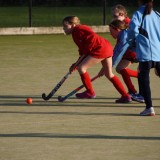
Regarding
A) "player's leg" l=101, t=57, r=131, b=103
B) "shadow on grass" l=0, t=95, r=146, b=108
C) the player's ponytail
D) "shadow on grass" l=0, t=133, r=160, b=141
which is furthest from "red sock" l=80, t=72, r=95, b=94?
"shadow on grass" l=0, t=133, r=160, b=141

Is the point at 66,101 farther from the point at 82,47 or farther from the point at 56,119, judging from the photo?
the point at 56,119

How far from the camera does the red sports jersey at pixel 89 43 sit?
11.5 meters

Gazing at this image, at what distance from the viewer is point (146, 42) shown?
33.5 ft

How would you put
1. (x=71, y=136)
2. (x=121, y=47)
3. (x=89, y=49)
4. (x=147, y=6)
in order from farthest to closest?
(x=89, y=49), (x=121, y=47), (x=147, y=6), (x=71, y=136)

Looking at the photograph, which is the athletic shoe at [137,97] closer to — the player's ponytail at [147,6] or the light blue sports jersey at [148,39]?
the light blue sports jersey at [148,39]

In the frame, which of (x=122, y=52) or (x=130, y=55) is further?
(x=130, y=55)

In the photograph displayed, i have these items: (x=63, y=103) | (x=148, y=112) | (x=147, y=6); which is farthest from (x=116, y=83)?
(x=147, y=6)

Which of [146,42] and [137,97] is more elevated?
[146,42]

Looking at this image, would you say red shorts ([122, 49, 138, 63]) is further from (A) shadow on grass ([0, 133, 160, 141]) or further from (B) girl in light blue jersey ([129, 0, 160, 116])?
(A) shadow on grass ([0, 133, 160, 141])

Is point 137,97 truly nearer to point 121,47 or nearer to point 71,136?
point 121,47

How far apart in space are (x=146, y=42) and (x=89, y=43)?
1.46m

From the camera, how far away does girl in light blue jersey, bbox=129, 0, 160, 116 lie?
10125mm

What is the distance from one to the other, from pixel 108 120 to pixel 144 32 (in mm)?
1114

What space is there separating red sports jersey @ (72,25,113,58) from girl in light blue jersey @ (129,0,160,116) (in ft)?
4.30
